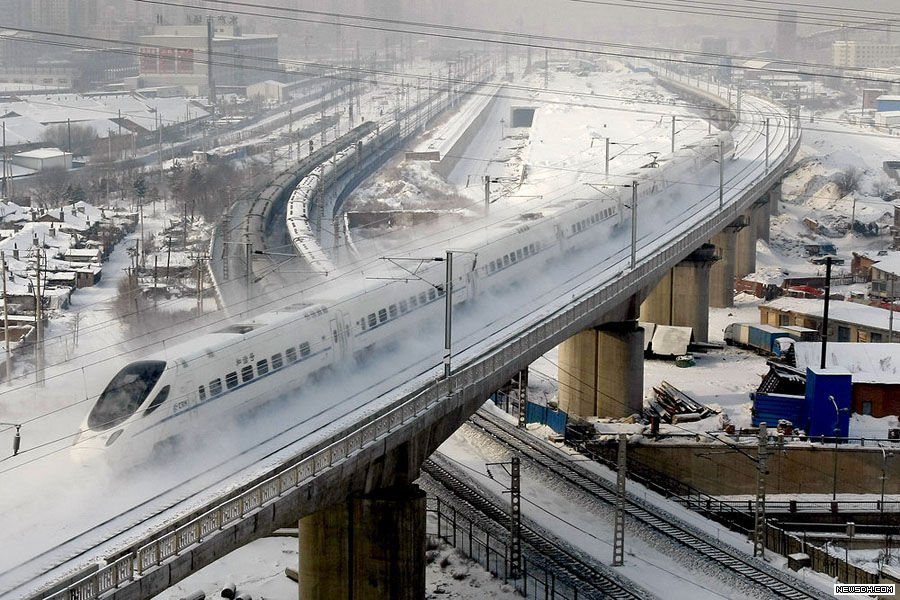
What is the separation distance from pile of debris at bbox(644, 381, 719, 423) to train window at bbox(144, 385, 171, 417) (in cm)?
1906

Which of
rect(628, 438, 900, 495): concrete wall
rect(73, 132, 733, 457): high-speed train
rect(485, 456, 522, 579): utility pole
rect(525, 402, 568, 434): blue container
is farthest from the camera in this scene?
rect(525, 402, 568, 434): blue container

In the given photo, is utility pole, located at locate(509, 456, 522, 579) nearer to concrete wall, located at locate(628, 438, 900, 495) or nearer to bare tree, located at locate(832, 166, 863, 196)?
concrete wall, located at locate(628, 438, 900, 495)

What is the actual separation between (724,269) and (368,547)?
3992 cm

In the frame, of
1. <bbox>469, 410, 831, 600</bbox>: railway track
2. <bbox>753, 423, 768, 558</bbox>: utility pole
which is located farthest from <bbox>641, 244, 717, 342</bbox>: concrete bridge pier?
<bbox>753, 423, 768, 558</bbox>: utility pole

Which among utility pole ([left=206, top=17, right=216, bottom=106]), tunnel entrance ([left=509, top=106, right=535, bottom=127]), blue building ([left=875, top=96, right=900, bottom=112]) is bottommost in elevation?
tunnel entrance ([left=509, top=106, right=535, bottom=127])

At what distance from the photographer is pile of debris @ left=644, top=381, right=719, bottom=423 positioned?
39.6 meters

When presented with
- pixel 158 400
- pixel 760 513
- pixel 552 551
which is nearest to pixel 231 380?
pixel 158 400

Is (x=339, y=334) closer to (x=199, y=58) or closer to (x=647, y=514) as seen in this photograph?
(x=647, y=514)

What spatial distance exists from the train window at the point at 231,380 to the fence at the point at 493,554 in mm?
7340

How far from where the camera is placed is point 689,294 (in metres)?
52.2

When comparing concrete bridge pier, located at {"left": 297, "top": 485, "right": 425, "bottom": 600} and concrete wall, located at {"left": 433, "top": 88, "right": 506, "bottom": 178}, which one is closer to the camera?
concrete bridge pier, located at {"left": 297, "top": 485, "right": 425, "bottom": 600}

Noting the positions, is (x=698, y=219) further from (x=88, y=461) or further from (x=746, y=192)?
(x=88, y=461)

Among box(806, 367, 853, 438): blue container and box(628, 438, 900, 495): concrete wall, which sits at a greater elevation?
box(806, 367, 853, 438): blue container

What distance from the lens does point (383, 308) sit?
95.7ft
